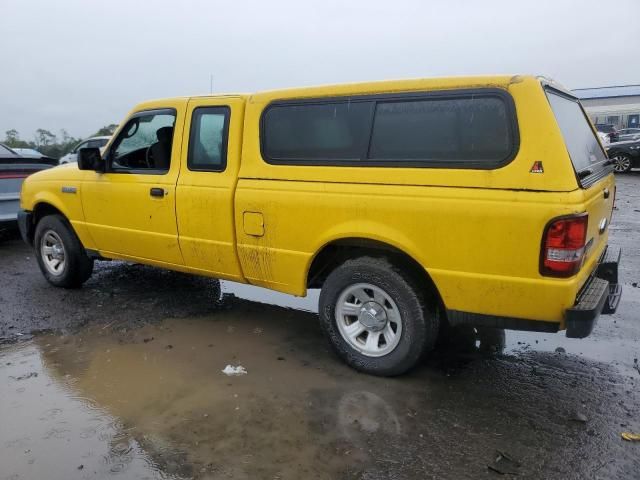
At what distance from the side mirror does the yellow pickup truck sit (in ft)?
0.13

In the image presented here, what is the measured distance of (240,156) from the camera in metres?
4.14

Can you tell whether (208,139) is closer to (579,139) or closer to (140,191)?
(140,191)

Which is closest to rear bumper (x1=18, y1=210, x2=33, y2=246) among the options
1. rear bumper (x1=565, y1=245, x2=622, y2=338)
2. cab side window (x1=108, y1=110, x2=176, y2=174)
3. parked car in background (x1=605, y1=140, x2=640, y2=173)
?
cab side window (x1=108, y1=110, x2=176, y2=174)

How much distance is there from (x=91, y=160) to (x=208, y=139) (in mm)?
1398

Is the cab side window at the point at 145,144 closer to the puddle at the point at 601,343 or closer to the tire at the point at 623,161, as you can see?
the puddle at the point at 601,343

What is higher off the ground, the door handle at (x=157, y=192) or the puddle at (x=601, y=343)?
the door handle at (x=157, y=192)

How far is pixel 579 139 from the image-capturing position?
Answer: 367 centimetres

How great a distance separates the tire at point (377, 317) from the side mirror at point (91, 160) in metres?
2.65

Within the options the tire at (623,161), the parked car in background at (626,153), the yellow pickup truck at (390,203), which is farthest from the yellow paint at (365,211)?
the tire at (623,161)

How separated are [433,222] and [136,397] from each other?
88.7 inches

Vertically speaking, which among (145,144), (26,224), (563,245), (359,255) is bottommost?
(26,224)

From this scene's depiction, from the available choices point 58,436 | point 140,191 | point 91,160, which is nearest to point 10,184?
point 91,160

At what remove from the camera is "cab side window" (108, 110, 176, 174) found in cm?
467

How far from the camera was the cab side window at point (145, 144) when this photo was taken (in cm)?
467
